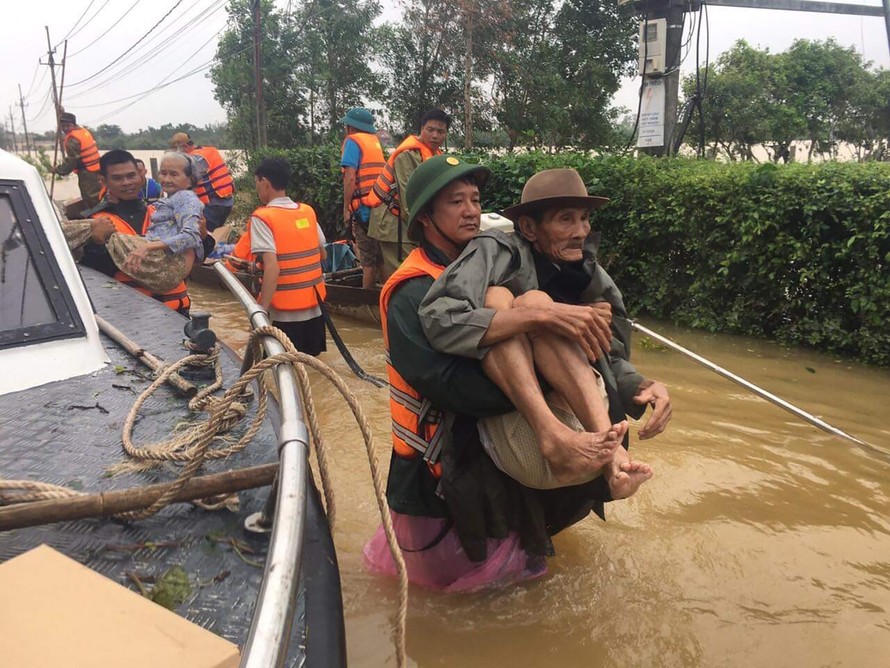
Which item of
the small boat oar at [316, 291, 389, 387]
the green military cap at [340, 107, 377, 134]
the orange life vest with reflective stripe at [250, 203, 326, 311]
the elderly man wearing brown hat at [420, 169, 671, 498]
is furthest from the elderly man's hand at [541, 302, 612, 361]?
the green military cap at [340, 107, 377, 134]

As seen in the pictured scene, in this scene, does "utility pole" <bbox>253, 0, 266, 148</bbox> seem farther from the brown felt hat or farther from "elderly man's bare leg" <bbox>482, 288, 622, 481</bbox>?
"elderly man's bare leg" <bbox>482, 288, 622, 481</bbox>

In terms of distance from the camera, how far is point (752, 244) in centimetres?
632

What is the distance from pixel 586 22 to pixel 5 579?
17719 millimetres

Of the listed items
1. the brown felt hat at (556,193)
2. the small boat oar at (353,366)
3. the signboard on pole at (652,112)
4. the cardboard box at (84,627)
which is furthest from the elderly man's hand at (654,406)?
the signboard on pole at (652,112)

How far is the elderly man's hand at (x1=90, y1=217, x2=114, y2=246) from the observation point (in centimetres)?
458

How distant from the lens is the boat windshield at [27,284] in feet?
9.05

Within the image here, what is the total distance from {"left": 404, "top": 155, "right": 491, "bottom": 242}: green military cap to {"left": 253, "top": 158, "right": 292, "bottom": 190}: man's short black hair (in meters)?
2.65

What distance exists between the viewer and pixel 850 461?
4375 millimetres

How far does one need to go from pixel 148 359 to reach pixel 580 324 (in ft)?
6.79

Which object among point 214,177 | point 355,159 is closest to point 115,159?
point 355,159

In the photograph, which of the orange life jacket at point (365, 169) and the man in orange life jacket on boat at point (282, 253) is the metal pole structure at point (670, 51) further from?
the man in orange life jacket on boat at point (282, 253)

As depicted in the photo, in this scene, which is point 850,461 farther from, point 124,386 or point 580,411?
point 124,386

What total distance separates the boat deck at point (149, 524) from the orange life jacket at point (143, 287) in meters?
1.86

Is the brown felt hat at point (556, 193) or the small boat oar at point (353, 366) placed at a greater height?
the brown felt hat at point (556, 193)
